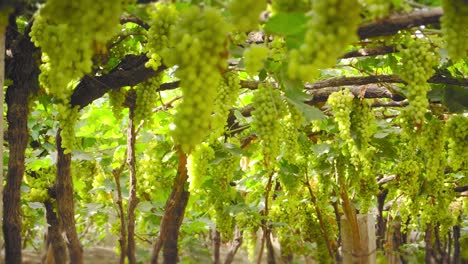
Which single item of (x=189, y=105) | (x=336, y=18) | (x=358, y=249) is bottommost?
(x=358, y=249)

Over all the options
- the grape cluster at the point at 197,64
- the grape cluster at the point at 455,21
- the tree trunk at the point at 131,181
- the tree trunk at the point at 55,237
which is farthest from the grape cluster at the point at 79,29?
the tree trunk at the point at 55,237

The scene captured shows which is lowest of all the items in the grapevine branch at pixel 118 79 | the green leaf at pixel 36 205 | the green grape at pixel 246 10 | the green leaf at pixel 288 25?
the green leaf at pixel 36 205

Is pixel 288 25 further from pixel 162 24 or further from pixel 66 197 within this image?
→ pixel 66 197

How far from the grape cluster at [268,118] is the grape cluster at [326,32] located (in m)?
0.74

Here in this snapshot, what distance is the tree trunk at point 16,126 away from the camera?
262cm

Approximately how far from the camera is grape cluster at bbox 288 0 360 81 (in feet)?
4.20

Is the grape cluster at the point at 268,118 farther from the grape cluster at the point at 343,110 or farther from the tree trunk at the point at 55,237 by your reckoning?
the tree trunk at the point at 55,237

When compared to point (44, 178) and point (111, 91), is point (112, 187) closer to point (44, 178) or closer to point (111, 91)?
point (44, 178)

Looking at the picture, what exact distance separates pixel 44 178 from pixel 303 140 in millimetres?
1860

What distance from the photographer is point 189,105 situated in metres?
1.42

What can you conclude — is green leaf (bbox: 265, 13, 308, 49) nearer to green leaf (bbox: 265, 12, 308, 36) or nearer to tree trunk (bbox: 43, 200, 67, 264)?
green leaf (bbox: 265, 12, 308, 36)

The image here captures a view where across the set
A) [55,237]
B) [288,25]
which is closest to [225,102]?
[288,25]

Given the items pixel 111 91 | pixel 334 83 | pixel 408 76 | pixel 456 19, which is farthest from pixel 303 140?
pixel 456 19

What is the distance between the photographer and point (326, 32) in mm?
1292
